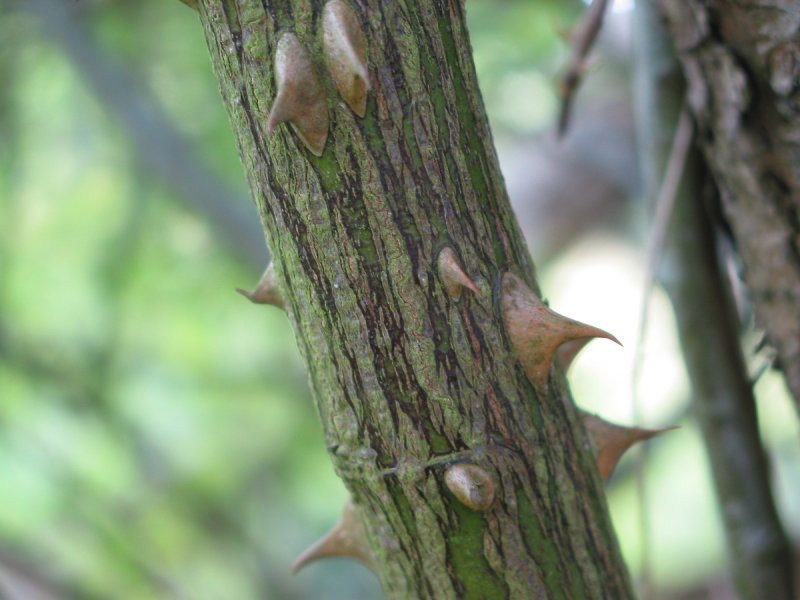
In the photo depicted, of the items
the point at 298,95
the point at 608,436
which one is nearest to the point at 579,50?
the point at 608,436

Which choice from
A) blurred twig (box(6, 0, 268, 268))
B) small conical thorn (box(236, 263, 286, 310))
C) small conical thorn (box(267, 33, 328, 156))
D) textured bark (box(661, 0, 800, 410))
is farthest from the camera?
blurred twig (box(6, 0, 268, 268))

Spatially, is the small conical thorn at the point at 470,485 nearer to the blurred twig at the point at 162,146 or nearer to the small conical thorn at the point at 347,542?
the small conical thorn at the point at 347,542

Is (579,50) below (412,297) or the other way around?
the other way around

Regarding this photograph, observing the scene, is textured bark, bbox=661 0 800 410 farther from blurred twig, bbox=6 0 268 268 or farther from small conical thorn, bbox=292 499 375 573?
blurred twig, bbox=6 0 268 268

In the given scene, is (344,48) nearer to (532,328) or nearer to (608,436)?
(532,328)

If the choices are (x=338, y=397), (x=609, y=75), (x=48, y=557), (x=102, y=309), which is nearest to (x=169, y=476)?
(x=48, y=557)

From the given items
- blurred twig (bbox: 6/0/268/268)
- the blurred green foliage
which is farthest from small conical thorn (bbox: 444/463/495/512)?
the blurred green foliage

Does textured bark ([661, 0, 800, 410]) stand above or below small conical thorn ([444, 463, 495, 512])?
above
